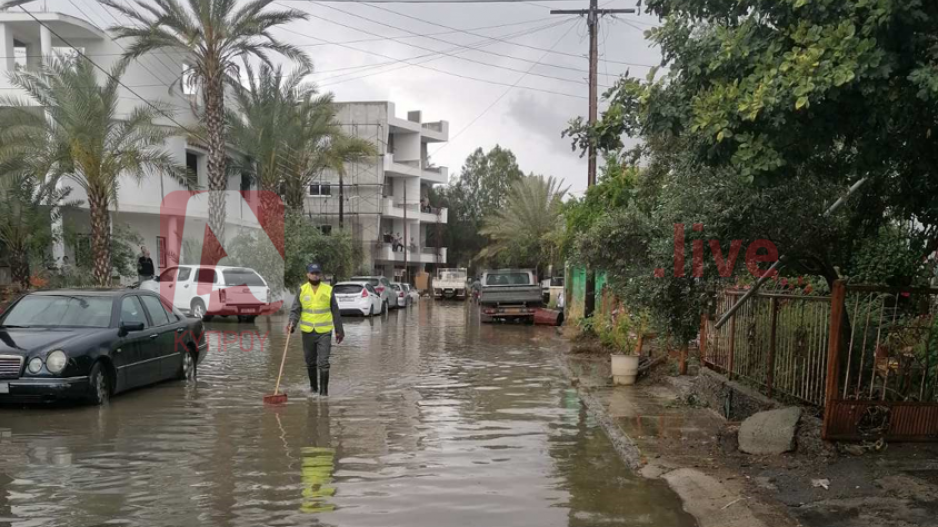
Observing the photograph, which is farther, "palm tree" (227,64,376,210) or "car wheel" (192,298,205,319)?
"palm tree" (227,64,376,210)

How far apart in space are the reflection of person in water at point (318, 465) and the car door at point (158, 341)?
9.17 feet

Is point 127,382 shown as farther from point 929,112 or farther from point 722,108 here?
point 929,112

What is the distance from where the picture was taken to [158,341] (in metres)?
11.2

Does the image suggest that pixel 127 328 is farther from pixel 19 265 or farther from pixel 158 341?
pixel 19 265

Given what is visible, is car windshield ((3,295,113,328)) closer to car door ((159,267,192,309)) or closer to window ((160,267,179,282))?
car door ((159,267,192,309))

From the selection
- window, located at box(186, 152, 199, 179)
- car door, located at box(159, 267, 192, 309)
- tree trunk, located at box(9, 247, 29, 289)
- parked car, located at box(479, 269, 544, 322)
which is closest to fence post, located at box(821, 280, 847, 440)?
car door, located at box(159, 267, 192, 309)

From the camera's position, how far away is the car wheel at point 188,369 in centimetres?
1210

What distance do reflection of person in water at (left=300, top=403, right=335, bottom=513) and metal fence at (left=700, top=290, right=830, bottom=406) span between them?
4.83 meters

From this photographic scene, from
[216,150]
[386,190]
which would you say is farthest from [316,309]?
[386,190]

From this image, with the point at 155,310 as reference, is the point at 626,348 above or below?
below

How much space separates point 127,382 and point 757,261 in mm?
8032

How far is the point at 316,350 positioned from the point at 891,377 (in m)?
7.28

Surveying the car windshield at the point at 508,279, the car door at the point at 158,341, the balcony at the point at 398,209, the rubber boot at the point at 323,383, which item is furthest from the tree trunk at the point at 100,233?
the balcony at the point at 398,209

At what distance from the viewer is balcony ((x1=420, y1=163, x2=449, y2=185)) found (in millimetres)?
57781
